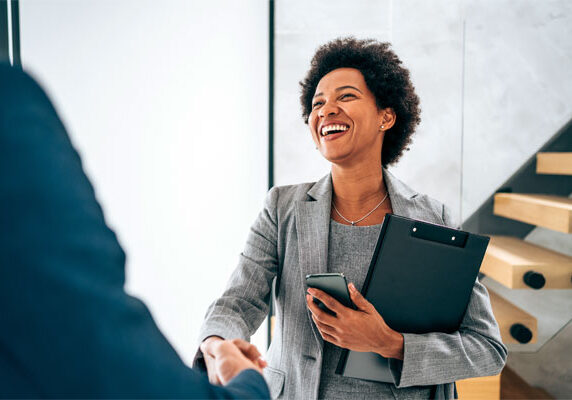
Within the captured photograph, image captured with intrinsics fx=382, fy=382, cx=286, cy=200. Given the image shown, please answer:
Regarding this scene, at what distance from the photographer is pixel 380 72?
1.15 metres

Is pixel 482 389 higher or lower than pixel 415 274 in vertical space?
lower

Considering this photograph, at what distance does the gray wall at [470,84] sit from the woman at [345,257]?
0.88 metres

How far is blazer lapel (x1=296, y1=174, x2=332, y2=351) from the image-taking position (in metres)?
1.00

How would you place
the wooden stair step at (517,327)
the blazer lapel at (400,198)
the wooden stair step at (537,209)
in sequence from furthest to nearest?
the wooden stair step at (517,327) < the wooden stair step at (537,209) < the blazer lapel at (400,198)

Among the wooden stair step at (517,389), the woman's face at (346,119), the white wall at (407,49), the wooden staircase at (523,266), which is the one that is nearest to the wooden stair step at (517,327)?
the wooden staircase at (523,266)

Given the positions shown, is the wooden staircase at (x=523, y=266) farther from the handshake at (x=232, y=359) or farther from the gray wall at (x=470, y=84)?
the handshake at (x=232, y=359)

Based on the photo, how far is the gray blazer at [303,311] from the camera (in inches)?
35.3

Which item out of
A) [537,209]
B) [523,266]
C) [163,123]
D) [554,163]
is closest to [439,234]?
[163,123]

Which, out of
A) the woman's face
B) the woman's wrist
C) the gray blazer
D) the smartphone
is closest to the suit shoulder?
the gray blazer

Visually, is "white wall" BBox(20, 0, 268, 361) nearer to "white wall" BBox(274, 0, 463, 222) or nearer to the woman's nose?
"white wall" BBox(274, 0, 463, 222)

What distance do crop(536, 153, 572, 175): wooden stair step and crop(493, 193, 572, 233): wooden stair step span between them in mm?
143

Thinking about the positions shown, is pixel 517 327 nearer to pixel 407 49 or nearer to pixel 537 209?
pixel 537 209

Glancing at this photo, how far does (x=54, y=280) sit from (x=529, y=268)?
2004 mm

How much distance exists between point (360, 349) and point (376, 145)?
0.60m
